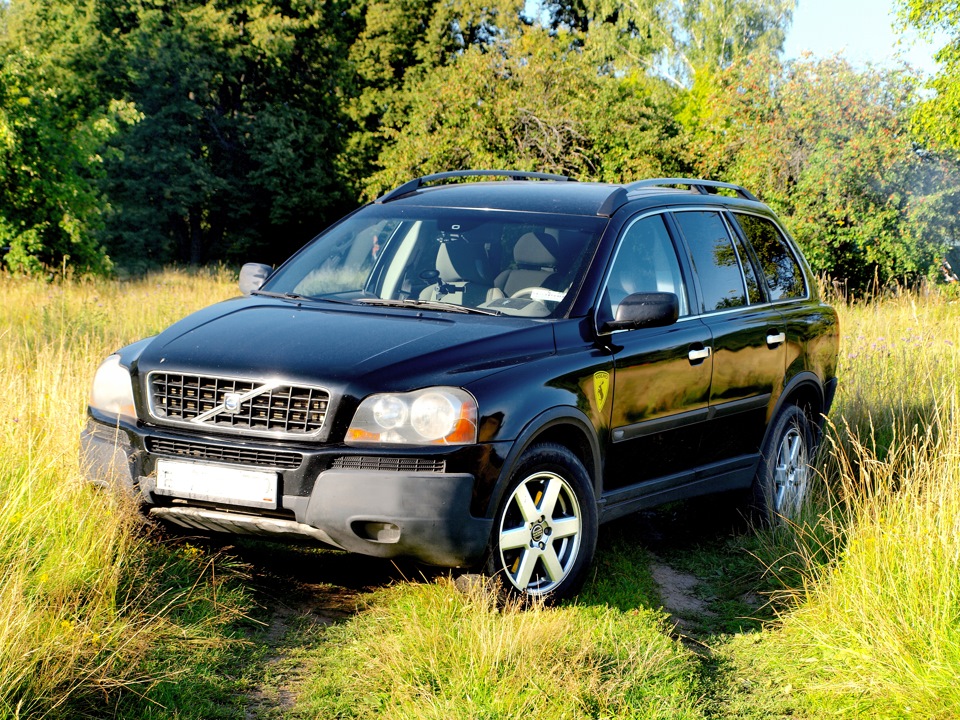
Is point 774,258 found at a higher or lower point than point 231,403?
higher

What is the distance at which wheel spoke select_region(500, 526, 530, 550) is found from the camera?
15.4 feet

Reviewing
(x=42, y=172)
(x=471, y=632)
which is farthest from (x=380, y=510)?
(x=42, y=172)

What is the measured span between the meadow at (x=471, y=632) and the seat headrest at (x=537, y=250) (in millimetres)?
1531

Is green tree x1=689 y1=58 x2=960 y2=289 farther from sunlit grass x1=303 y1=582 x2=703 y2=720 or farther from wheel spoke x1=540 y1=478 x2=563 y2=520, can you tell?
sunlit grass x1=303 y1=582 x2=703 y2=720

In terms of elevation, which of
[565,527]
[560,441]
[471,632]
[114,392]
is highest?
[114,392]

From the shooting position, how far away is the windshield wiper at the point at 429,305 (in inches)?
212

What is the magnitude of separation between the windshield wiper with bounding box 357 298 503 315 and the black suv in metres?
0.01

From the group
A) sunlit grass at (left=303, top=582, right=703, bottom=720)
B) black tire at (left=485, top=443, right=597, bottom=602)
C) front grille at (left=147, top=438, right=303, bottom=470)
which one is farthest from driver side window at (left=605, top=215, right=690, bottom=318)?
front grille at (left=147, top=438, right=303, bottom=470)

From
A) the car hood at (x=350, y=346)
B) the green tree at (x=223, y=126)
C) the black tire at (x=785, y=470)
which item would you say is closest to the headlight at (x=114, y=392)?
the car hood at (x=350, y=346)

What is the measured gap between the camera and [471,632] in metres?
4.34

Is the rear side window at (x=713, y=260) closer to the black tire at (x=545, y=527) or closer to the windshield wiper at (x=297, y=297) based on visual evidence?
the black tire at (x=545, y=527)

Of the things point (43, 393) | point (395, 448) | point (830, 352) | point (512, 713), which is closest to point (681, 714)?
point (512, 713)

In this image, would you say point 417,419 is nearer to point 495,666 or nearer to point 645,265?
point 495,666

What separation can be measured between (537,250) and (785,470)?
7.58 feet
